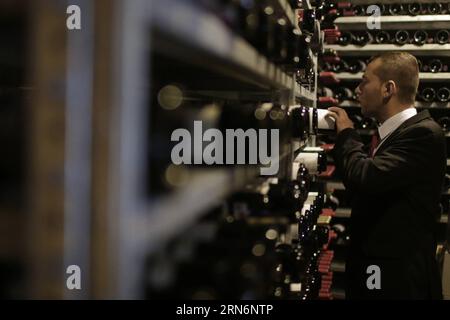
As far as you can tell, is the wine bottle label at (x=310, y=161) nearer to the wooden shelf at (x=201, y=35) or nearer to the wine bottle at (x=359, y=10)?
the wooden shelf at (x=201, y=35)

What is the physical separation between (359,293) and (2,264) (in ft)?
6.13

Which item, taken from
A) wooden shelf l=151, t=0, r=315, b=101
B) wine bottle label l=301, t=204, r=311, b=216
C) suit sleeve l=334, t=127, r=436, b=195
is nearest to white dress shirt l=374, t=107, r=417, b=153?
suit sleeve l=334, t=127, r=436, b=195

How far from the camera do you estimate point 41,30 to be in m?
0.72

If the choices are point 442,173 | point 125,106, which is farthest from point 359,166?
point 125,106

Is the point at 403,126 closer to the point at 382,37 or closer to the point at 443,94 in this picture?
the point at 443,94

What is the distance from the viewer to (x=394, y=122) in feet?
7.86

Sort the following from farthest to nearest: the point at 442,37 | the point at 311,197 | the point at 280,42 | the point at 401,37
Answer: the point at 401,37
the point at 442,37
the point at 311,197
the point at 280,42

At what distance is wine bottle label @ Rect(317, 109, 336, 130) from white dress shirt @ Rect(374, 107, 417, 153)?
0.32 m

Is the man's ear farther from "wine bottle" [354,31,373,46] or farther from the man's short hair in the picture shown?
"wine bottle" [354,31,373,46]

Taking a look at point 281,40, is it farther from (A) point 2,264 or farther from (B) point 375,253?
(A) point 2,264

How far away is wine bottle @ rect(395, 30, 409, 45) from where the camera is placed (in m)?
4.22

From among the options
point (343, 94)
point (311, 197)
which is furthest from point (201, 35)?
point (343, 94)

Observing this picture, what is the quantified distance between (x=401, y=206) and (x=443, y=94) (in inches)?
87.1

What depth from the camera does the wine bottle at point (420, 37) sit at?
4180 mm
